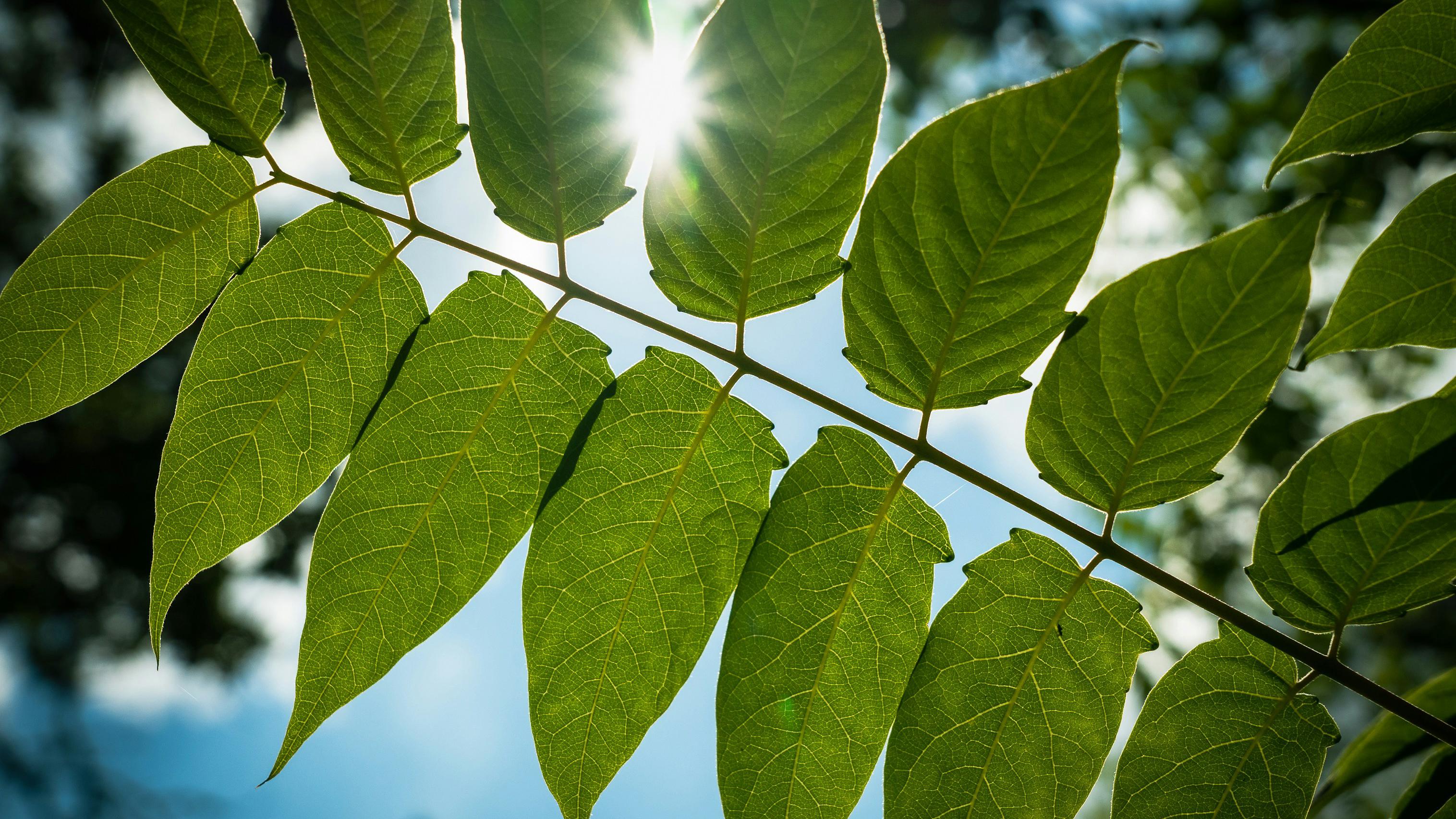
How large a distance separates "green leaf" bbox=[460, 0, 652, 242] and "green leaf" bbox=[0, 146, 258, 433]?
0.42 m

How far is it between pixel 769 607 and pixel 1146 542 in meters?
6.62

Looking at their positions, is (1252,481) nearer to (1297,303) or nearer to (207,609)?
(1297,303)

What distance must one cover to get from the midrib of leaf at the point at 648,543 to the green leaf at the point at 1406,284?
2.64 ft

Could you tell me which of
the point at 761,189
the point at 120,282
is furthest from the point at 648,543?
the point at 120,282

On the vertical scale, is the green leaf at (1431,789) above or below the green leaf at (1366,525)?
below

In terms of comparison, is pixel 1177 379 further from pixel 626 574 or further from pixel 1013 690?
pixel 626 574

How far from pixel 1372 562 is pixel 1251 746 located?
318 millimetres

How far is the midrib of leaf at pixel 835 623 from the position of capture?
117 cm

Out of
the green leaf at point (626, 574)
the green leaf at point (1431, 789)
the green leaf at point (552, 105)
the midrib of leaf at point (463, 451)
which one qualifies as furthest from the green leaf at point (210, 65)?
the green leaf at point (1431, 789)

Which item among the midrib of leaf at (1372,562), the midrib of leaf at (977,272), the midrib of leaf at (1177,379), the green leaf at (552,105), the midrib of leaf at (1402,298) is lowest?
the midrib of leaf at (1372,562)

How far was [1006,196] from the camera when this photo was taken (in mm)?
970

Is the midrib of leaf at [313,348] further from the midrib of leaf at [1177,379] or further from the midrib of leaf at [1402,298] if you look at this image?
the midrib of leaf at [1402,298]

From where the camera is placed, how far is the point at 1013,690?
1160 mm

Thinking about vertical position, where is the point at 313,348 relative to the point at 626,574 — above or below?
above
